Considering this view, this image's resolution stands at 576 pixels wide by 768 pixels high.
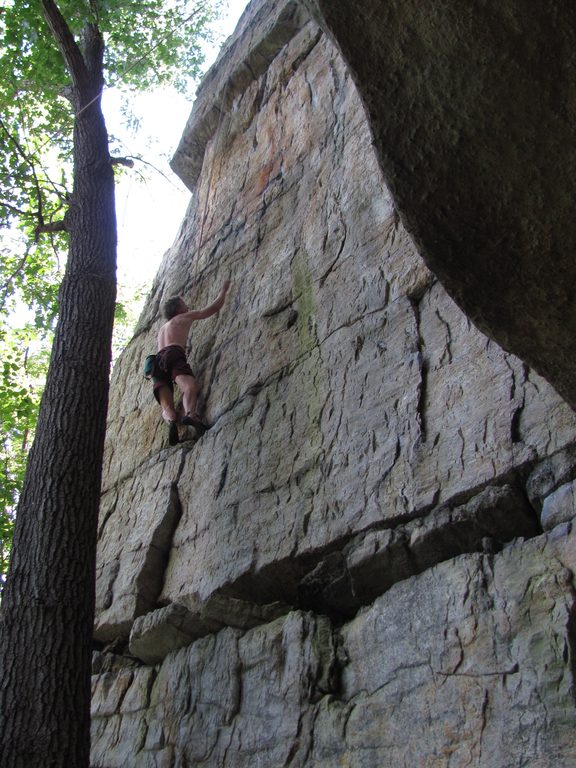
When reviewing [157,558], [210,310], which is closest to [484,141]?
[157,558]

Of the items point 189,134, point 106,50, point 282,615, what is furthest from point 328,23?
point 106,50

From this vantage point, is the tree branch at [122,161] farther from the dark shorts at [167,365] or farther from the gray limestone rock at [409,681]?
the gray limestone rock at [409,681]

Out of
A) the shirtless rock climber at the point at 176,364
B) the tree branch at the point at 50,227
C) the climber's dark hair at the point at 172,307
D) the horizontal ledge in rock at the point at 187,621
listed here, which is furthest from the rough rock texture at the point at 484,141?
the tree branch at the point at 50,227

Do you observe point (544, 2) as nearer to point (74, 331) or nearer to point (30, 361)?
point (74, 331)

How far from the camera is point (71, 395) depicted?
5379 mm

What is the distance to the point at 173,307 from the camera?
678 cm

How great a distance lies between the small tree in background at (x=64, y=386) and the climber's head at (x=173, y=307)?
1.80ft

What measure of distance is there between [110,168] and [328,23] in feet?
17.5

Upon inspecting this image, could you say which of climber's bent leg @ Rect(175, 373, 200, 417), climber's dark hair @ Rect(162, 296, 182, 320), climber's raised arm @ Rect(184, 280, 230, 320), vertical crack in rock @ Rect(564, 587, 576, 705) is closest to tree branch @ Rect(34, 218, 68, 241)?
climber's dark hair @ Rect(162, 296, 182, 320)

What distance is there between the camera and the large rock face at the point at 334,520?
10.6ft

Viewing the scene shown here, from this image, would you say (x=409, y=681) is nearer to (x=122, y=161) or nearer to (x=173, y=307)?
(x=173, y=307)

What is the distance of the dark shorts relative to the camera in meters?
6.40

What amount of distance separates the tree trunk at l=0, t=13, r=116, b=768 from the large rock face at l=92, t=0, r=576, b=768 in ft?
2.37

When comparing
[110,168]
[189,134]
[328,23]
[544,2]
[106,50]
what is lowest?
[544,2]
